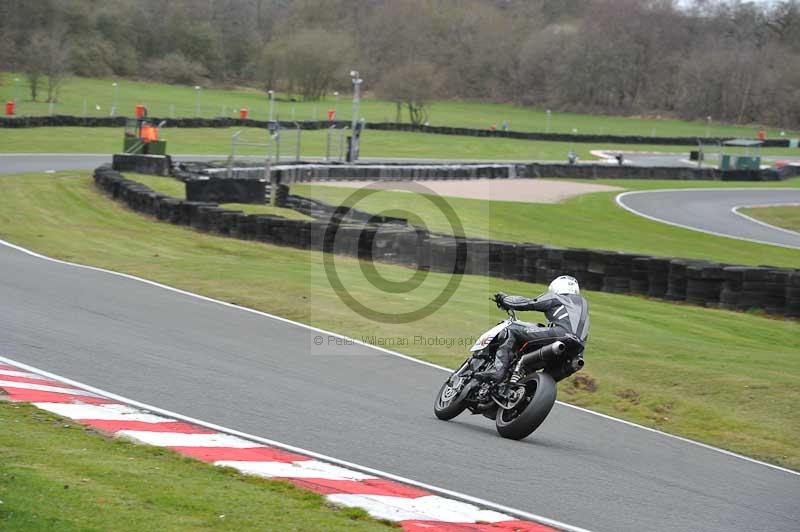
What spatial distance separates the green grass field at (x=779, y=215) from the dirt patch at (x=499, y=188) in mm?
5734

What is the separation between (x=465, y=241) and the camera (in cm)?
1716

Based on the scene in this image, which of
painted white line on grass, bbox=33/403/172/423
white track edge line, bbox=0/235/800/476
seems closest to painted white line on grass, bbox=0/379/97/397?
painted white line on grass, bbox=33/403/172/423

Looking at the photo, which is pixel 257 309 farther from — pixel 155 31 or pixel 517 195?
pixel 155 31

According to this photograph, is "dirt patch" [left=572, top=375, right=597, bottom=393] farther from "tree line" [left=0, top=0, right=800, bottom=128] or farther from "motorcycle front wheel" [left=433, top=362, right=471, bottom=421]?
"tree line" [left=0, top=0, right=800, bottom=128]

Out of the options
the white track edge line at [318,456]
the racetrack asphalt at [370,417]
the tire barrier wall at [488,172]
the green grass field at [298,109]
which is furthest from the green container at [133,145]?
the white track edge line at [318,456]

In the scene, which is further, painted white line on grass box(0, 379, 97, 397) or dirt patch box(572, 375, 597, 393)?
dirt patch box(572, 375, 597, 393)

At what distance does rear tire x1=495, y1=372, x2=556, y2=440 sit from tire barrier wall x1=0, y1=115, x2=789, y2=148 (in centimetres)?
3754

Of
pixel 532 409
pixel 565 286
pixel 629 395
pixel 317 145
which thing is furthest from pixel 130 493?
pixel 317 145

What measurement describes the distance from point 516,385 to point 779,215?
2785 cm

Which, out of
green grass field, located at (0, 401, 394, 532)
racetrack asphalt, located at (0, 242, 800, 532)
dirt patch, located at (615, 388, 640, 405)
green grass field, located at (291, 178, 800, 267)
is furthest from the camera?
green grass field, located at (291, 178, 800, 267)

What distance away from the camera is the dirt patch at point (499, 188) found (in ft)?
109

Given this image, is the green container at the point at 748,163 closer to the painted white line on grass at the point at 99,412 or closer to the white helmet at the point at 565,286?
the white helmet at the point at 565,286

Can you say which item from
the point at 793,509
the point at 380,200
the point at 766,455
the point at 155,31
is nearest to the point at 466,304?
the point at 766,455

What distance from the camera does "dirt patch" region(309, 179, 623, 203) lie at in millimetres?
33094
